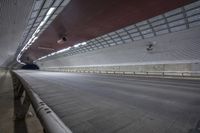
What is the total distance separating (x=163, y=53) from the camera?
20422mm

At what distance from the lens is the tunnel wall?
56.0 feet

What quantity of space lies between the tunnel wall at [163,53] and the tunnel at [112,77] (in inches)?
3.9

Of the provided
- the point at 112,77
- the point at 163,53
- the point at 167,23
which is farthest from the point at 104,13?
the point at 163,53

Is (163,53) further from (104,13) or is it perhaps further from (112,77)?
(104,13)

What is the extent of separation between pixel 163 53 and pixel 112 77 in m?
7.90

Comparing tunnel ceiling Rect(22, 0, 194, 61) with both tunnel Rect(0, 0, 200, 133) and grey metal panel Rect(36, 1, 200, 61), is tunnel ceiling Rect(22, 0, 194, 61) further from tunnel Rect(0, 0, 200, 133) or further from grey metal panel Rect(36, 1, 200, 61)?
grey metal panel Rect(36, 1, 200, 61)

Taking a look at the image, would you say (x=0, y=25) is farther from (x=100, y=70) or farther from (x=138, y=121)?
(x=100, y=70)

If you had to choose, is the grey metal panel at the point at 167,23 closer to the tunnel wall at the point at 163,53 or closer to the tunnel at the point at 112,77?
the tunnel at the point at 112,77

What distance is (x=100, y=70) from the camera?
33.6 metres

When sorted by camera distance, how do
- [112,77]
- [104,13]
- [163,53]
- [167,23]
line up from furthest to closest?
[163,53] → [167,23] → [112,77] → [104,13]

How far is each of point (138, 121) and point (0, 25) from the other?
13229 millimetres

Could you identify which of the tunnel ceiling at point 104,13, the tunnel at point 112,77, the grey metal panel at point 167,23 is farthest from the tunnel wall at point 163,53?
the tunnel ceiling at point 104,13

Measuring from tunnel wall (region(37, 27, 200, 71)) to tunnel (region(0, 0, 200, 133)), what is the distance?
0.10 metres

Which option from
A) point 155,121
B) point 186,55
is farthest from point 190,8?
point 155,121
